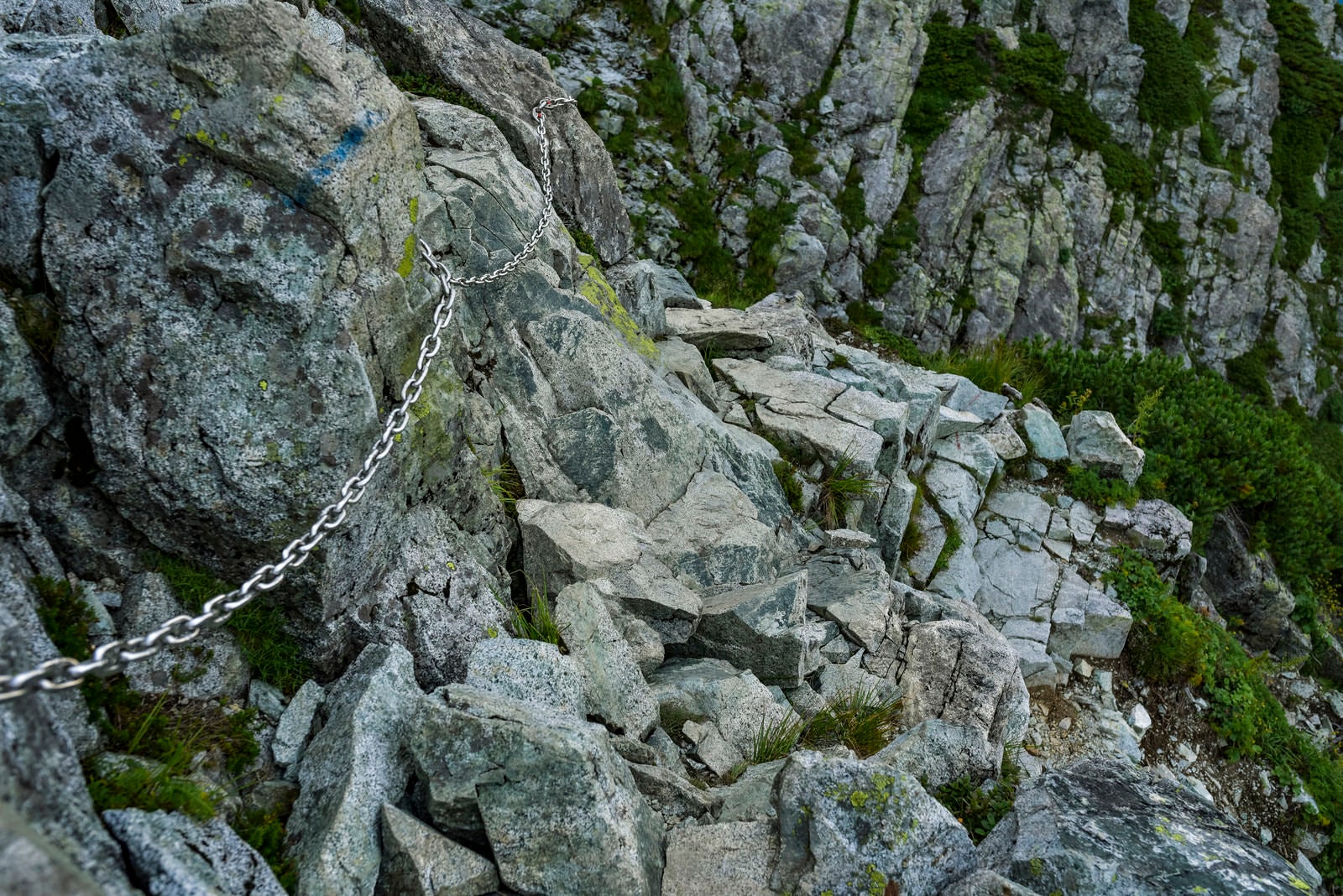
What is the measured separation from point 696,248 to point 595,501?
13.3 meters

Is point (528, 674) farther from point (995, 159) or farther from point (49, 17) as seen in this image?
point (995, 159)

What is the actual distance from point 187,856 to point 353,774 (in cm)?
79

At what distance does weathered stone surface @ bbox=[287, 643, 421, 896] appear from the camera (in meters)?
3.39

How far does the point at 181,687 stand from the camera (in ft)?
12.4

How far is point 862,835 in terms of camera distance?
4.10m

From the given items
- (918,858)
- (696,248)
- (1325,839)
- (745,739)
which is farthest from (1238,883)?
(696,248)

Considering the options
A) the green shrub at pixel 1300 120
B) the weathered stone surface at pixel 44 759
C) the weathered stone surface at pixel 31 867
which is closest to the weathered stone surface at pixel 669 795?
the weathered stone surface at pixel 44 759

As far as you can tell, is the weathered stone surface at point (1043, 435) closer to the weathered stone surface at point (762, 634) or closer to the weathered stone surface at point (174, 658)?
the weathered stone surface at point (762, 634)

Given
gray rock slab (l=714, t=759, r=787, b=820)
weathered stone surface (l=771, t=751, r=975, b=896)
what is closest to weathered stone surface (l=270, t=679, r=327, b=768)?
gray rock slab (l=714, t=759, r=787, b=820)

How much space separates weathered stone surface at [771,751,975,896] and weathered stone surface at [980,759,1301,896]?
1.11 ft

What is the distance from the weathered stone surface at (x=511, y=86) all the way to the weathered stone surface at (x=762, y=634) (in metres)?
5.90

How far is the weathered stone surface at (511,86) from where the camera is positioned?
9.34 metres

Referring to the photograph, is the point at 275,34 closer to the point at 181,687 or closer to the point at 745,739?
the point at 181,687

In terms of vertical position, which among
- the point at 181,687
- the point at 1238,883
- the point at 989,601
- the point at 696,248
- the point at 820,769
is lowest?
the point at 181,687
